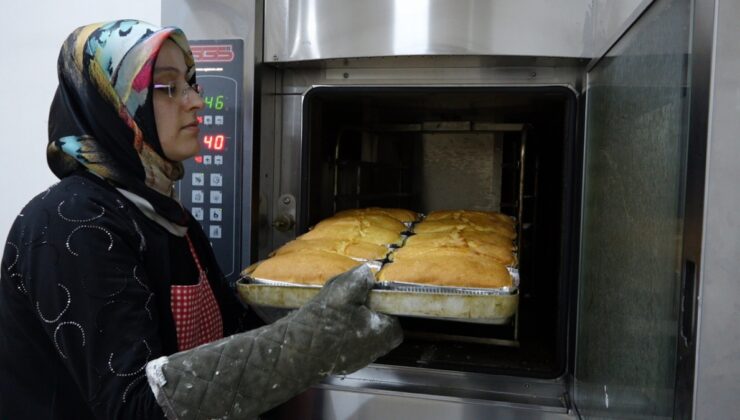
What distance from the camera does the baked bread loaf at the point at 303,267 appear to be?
101cm

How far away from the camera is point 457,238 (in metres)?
1.23

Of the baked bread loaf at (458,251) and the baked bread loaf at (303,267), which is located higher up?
the baked bread loaf at (458,251)

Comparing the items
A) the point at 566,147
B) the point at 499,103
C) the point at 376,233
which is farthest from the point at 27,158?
the point at 566,147

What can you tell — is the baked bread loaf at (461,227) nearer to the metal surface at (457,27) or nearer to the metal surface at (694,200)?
the metal surface at (457,27)

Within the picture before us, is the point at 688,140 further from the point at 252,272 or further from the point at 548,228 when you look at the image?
the point at 548,228

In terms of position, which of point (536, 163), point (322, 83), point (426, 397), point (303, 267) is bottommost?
point (426, 397)

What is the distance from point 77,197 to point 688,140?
81 centimetres

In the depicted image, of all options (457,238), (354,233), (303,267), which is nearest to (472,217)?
(457,238)

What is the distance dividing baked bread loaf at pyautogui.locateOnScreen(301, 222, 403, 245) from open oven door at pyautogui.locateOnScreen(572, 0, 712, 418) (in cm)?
43

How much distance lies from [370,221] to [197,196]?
1.33 ft

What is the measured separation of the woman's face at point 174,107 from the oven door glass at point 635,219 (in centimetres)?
70

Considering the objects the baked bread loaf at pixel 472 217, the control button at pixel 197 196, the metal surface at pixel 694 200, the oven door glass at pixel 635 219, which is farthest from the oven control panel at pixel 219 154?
the metal surface at pixel 694 200

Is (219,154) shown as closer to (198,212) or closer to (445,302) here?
(198,212)

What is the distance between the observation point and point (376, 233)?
4.22 ft
